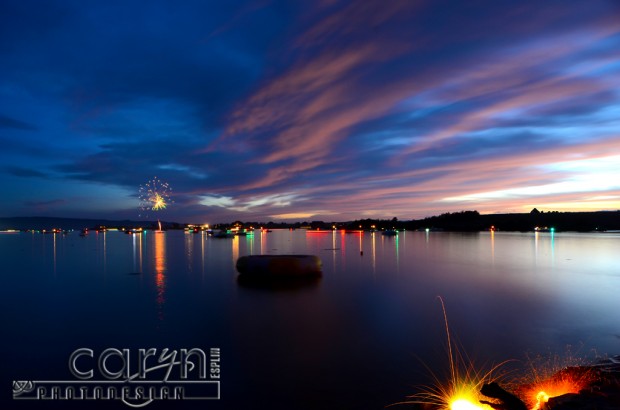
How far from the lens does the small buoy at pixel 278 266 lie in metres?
27.3

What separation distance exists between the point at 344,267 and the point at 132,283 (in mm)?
18201

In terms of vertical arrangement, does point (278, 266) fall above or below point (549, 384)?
above

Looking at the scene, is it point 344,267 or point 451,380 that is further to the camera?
point 344,267

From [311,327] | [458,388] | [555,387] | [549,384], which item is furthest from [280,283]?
[555,387]

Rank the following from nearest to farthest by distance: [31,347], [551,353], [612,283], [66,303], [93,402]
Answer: [93,402], [551,353], [31,347], [66,303], [612,283]

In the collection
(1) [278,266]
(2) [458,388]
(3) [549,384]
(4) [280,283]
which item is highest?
(1) [278,266]

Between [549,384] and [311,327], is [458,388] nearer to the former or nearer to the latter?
[549,384]

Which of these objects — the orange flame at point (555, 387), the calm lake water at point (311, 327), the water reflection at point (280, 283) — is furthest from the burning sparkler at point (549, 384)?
the water reflection at point (280, 283)

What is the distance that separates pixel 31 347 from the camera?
12906 mm

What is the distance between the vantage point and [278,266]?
89.3 ft

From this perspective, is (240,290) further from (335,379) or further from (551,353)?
(551,353)

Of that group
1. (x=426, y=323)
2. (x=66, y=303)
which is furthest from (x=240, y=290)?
(x=426, y=323)

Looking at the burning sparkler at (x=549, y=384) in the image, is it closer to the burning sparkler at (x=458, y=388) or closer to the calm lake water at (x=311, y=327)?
the burning sparkler at (x=458, y=388)

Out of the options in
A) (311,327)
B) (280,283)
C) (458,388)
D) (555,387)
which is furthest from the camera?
(280,283)
